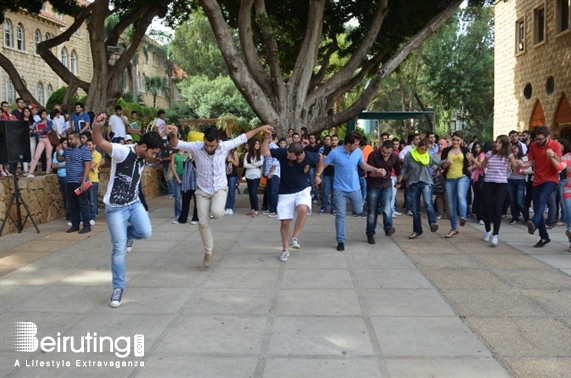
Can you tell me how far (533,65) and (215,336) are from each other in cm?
2404

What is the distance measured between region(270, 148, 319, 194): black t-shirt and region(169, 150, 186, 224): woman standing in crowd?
14.1ft

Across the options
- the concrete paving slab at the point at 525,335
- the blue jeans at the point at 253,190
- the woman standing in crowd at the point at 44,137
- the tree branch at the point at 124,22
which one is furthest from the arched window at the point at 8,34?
the concrete paving slab at the point at 525,335

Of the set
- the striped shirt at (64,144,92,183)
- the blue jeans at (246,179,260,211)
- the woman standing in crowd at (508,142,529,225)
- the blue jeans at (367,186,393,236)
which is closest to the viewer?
the blue jeans at (367,186,393,236)

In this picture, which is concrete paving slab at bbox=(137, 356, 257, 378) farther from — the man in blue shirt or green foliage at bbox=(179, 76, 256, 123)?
green foliage at bbox=(179, 76, 256, 123)

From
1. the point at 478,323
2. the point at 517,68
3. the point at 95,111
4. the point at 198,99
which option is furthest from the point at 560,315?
the point at 198,99

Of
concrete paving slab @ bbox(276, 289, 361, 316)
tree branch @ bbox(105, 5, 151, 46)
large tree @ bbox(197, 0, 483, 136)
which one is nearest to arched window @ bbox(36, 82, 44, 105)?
tree branch @ bbox(105, 5, 151, 46)

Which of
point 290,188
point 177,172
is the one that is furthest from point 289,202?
point 177,172

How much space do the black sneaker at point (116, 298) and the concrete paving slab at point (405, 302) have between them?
2.52 meters

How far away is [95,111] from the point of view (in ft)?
60.2

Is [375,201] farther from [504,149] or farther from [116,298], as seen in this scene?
[116,298]

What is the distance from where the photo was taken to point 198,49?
50.8 meters

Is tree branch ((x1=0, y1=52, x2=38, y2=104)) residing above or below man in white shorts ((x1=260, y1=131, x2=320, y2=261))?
above

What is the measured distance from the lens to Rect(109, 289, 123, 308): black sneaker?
6055 millimetres

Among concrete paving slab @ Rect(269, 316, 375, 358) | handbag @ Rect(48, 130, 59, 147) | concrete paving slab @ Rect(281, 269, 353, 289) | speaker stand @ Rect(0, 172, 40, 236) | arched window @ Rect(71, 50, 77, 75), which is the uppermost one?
arched window @ Rect(71, 50, 77, 75)
